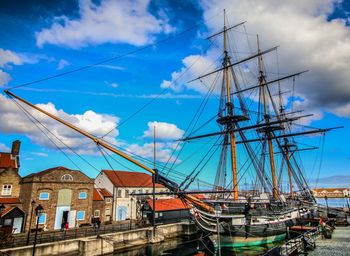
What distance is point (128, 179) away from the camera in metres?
52.5

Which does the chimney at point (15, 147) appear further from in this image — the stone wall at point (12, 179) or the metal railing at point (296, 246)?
the metal railing at point (296, 246)

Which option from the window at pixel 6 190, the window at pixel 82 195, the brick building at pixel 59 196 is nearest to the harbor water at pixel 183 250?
the brick building at pixel 59 196

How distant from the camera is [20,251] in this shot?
2027 centimetres

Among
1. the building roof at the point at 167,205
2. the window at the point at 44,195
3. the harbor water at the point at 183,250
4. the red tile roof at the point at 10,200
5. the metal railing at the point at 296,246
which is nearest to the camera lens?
the metal railing at the point at 296,246

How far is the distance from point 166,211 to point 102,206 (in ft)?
36.6

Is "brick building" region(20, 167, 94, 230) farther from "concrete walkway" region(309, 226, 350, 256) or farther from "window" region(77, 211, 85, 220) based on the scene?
"concrete walkway" region(309, 226, 350, 256)

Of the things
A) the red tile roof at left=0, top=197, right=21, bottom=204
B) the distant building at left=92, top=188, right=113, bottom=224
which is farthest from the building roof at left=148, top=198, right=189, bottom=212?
the red tile roof at left=0, top=197, right=21, bottom=204

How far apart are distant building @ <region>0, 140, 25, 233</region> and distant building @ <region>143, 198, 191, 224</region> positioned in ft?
63.5

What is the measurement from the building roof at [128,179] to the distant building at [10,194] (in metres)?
17.1

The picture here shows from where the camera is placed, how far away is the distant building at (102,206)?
1578 inches

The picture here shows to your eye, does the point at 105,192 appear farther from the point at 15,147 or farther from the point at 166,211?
the point at 15,147

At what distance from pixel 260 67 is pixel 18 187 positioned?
48.3 metres

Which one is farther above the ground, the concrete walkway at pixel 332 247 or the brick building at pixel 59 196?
the brick building at pixel 59 196

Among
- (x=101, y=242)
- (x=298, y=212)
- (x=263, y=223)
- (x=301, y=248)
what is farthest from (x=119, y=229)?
(x=298, y=212)
